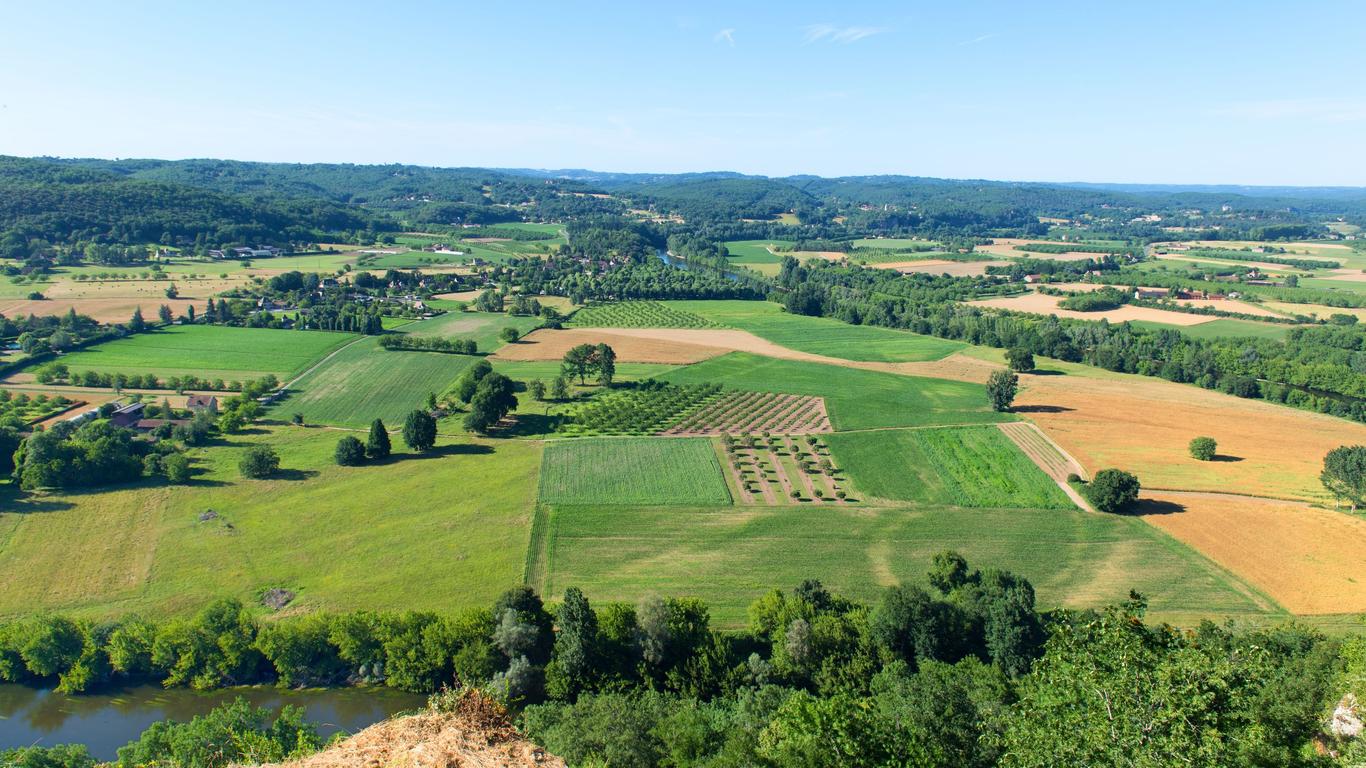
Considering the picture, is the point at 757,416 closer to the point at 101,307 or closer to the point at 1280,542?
the point at 1280,542

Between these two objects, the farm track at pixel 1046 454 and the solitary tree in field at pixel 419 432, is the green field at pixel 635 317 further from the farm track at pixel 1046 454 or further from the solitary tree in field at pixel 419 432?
the farm track at pixel 1046 454

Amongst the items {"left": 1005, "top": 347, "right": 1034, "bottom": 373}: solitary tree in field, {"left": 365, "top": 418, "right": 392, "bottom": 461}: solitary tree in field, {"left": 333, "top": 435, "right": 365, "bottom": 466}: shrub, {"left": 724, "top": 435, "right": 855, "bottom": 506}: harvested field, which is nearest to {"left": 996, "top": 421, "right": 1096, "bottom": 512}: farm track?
{"left": 724, "top": 435, "right": 855, "bottom": 506}: harvested field

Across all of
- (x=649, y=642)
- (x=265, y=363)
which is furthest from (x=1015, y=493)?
(x=265, y=363)

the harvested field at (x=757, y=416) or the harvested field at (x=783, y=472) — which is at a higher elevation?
the harvested field at (x=757, y=416)

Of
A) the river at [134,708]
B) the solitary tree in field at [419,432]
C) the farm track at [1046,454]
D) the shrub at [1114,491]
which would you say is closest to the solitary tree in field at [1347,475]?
the shrub at [1114,491]

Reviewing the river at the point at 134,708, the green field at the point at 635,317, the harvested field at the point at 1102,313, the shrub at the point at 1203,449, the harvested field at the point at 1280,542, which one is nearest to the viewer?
the river at the point at 134,708

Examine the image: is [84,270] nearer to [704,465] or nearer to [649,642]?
[704,465]
